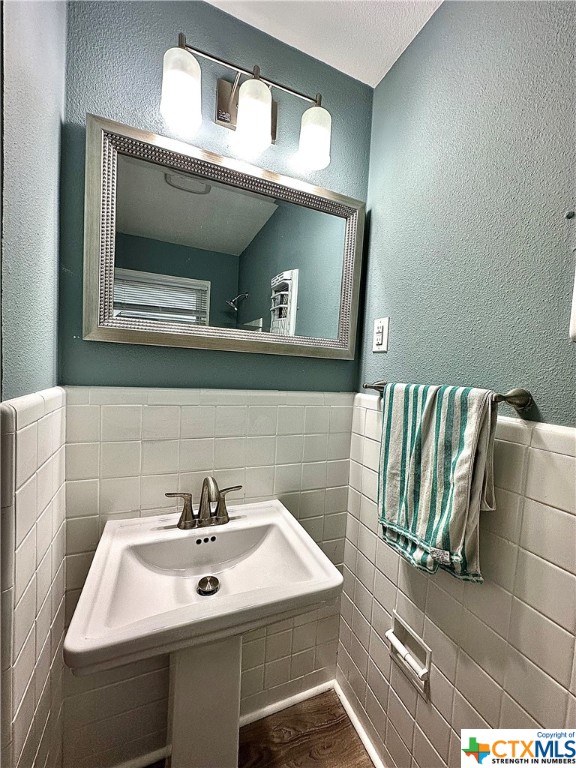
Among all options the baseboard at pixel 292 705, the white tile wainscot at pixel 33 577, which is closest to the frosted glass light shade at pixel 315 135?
the white tile wainscot at pixel 33 577

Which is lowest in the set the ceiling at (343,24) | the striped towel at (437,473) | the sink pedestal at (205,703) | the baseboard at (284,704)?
the baseboard at (284,704)

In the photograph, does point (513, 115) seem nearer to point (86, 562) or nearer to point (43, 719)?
point (86, 562)

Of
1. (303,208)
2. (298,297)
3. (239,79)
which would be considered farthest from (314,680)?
(239,79)

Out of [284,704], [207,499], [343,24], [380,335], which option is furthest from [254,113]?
[284,704]

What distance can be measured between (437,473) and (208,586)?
0.67 meters

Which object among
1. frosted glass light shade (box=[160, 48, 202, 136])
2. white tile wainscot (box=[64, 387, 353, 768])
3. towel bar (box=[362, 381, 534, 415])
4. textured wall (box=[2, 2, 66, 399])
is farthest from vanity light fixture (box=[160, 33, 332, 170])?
towel bar (box=[362, 381, 534, 415])

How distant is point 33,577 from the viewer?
60cm

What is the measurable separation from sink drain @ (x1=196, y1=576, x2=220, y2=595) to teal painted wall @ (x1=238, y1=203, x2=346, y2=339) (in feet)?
2.52

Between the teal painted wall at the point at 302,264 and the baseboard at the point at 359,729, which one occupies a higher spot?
the teal painted wall at the point at 302,264

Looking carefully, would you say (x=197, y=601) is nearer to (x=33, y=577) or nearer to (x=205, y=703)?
(x=205, y=703)

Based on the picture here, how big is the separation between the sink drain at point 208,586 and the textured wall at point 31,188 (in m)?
0.64

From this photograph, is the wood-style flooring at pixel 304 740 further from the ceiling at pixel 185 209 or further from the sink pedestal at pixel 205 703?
the ceiling at pixel 185 209

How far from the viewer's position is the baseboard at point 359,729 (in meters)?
0.95

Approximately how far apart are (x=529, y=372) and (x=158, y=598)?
1.00 metres
